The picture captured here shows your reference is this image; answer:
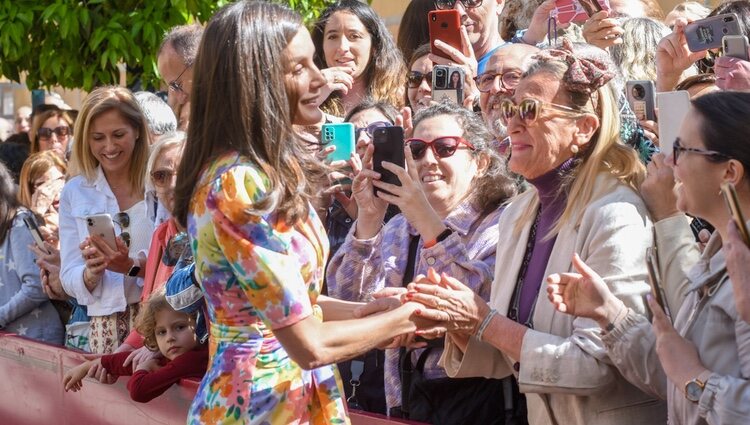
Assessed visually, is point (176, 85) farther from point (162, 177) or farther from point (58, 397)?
point (58, 397)

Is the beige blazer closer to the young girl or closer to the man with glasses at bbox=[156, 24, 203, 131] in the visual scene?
the young girl

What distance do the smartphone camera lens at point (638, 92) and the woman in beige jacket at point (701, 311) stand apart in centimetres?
132

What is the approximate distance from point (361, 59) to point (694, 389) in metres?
3.66

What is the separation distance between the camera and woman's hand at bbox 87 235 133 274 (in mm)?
6039

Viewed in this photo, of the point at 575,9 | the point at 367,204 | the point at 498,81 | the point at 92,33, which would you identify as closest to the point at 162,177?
the point at 367,204

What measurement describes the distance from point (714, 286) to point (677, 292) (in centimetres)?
46

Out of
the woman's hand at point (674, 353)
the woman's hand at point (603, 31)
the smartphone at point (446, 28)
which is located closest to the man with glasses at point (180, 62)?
the smartphone at point (446, 28)

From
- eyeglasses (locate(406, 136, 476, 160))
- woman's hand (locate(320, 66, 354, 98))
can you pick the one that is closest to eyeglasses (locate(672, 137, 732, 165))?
eyeglasses (locate(406, 136, 476, 160))

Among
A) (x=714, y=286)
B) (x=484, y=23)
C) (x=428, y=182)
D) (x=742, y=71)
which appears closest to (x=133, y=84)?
(x=484, y=23)

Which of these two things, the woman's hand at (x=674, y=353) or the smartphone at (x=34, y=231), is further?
the smartphone at (x=34, y=231)

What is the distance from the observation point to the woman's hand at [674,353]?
322 centimetres

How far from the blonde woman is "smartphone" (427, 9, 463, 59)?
5.64 feet

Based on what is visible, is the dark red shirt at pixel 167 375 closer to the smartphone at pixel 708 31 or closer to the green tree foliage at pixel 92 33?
the smartphone at pixel 708 31

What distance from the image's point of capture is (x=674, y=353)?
3.28 m
